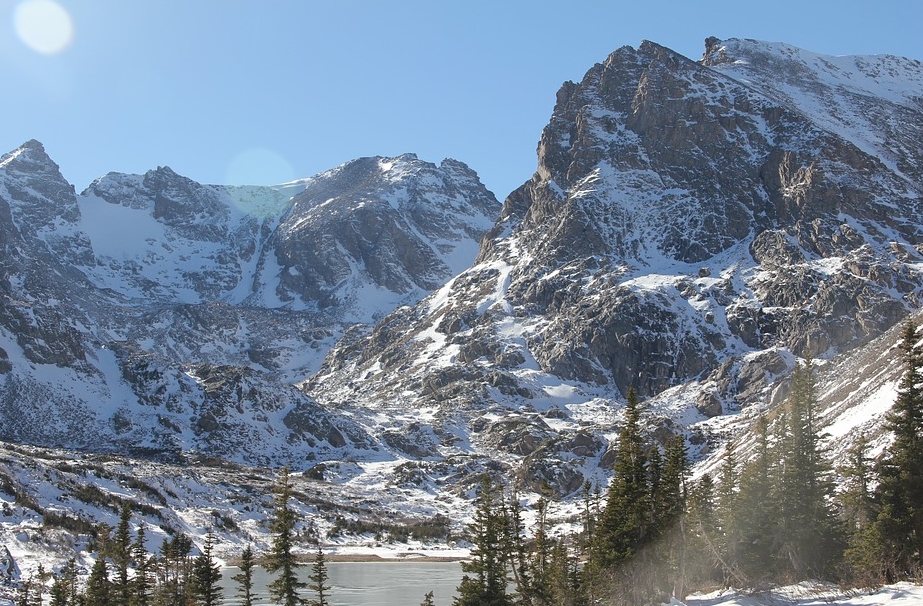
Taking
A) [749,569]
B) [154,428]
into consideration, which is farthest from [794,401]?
[154,428]

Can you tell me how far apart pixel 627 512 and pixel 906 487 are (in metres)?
14.6

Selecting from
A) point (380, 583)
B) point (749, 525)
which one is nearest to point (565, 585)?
point (749, 525)

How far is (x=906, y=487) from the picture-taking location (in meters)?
39.0

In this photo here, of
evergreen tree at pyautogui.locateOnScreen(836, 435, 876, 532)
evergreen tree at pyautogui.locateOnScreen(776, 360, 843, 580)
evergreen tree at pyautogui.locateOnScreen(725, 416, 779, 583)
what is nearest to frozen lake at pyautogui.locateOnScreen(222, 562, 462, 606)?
evergreen tree at pyautogui.locateOnScreen(725, 416, 779, 583)

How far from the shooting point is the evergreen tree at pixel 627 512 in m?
47.8

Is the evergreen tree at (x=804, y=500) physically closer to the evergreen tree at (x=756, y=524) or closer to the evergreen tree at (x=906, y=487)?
the evergreen tree at (x=756, y=524)

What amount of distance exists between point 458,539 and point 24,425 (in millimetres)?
90857

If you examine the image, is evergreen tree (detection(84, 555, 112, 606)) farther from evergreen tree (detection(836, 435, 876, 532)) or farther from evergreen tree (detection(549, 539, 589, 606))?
evergreen tree (detection(836, 435, 876, 532))

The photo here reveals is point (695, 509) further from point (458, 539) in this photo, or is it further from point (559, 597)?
point (458, 539)

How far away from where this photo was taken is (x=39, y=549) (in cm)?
8488

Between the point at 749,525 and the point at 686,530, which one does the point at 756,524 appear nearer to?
the point at 749,525

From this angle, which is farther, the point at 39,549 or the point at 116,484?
the point at 116,484

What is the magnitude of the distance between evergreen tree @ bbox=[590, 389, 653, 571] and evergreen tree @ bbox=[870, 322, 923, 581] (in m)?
12.5

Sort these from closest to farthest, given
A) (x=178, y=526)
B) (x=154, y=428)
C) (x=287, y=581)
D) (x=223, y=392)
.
Answer: (x=287, y=581)
(x=178, y=526)
(x=154, y=428)
(x=223, y=392)
